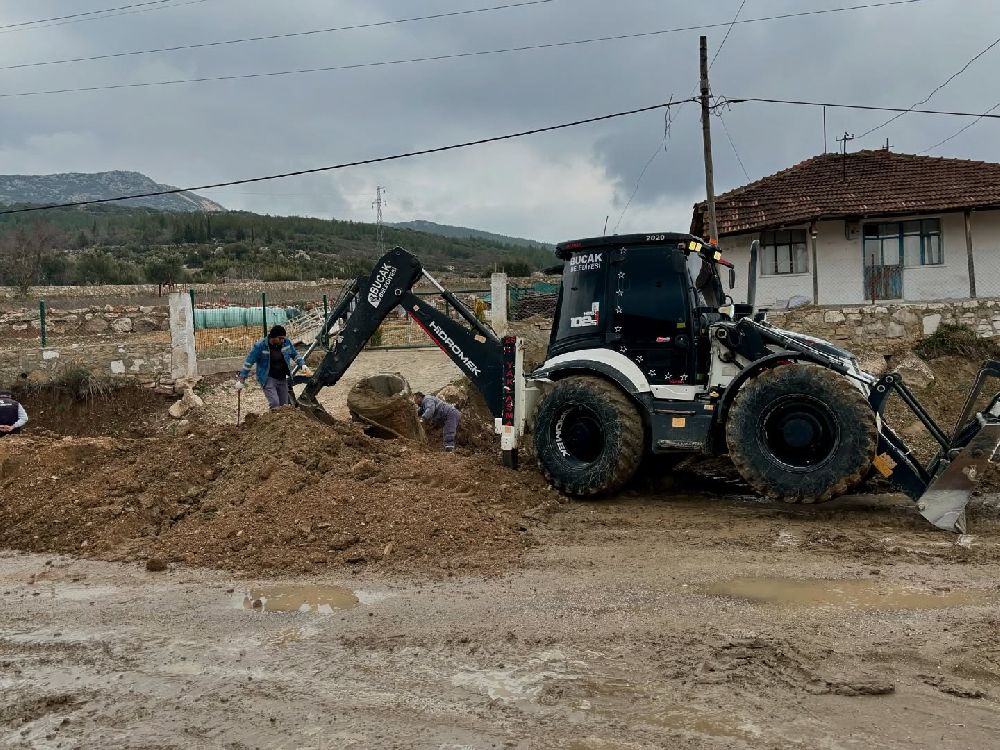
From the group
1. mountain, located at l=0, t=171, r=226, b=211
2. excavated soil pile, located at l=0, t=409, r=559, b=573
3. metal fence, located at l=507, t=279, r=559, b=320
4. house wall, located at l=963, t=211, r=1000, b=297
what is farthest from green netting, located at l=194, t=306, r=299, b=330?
mountain, located at l=0, t=171, r=226, b=211

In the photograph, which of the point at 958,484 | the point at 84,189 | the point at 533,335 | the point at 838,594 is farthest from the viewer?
the point at 84,189

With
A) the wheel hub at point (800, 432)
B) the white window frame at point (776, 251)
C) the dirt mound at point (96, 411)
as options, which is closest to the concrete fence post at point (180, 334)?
the dirt mound at point (96, 411)

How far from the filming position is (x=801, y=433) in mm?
7012

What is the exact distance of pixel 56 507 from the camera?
7695 millimetres

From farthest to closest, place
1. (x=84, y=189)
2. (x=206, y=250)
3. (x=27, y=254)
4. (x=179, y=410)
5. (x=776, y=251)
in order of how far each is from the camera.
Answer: (x=84, y=189), (x=206, y=250), (x=27, y=254), (x=776, y=251), (x=179, y=410)

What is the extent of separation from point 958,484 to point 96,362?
43.8 ft

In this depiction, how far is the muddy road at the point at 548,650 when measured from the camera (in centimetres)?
379

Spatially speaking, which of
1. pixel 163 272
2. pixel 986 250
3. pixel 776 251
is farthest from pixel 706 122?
pixel 163 272

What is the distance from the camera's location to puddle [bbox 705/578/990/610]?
16.9ft

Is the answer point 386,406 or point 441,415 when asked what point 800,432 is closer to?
point 386,406

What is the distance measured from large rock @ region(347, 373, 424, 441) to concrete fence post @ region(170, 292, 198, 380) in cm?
595

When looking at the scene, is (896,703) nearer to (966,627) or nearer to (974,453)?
(966,627)

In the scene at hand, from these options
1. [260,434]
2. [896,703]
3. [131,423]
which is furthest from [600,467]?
[131,423]

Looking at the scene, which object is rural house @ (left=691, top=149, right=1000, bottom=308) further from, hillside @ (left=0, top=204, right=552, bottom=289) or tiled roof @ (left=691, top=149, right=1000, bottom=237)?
hillside @ (left=0, top=204, right=552, bottom=289)
